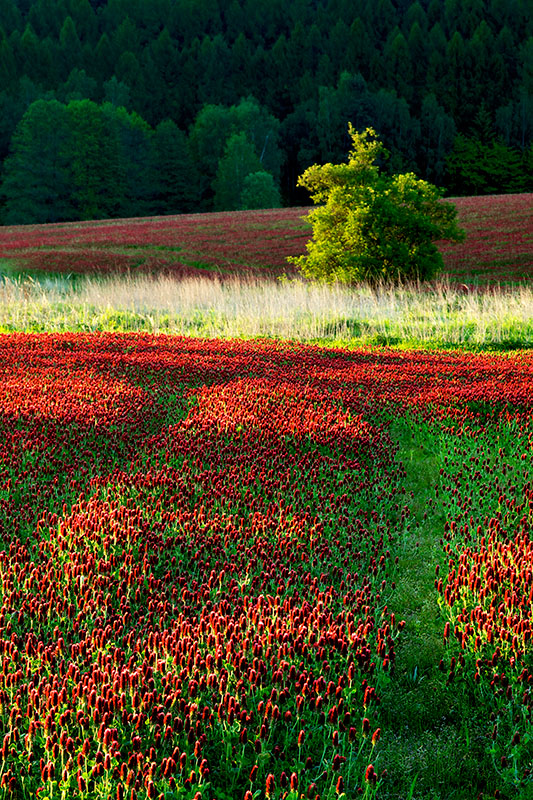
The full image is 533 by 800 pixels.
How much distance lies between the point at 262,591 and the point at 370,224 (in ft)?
55.1

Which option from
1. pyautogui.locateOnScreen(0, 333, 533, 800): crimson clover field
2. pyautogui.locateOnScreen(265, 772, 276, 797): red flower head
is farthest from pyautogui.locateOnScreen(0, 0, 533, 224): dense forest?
pyautogui.locateOnScreen(265, 772, 276, 797): red flower head

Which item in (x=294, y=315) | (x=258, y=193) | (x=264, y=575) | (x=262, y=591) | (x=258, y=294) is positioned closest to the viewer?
(x=262, y=591)

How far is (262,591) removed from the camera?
4.46m

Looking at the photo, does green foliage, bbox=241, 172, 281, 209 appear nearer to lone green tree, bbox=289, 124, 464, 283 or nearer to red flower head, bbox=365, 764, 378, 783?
lone green tree, bbox=289, 124, 464, 283

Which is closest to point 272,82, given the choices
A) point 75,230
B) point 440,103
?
point 440,103

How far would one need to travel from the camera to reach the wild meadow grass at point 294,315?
1470 centimetres

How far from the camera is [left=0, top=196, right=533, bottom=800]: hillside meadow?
312 centimetres

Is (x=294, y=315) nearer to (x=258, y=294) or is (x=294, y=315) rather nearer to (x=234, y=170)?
(x=258, y=294)

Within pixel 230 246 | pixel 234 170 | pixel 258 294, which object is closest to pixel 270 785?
pixel 258 294

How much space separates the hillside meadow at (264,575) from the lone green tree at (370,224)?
895 centimetres

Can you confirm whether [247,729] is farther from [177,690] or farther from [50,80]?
[50,80]

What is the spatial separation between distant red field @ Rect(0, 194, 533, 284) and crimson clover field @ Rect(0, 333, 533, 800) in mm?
14310

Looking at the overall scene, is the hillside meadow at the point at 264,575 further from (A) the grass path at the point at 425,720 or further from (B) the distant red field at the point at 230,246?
(B) the distant red field at the point at 230,246

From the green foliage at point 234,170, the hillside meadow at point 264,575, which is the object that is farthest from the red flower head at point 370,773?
the green foliage at point 234,170
